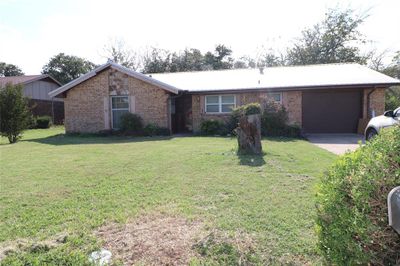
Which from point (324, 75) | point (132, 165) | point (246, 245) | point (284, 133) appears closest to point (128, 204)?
point (246, 245)

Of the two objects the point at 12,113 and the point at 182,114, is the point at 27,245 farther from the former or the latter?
the point at 182,114

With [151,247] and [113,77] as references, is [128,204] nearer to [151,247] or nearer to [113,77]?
[151,247]

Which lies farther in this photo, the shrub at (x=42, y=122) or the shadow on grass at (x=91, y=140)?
the shrub at (x=42, y=122)

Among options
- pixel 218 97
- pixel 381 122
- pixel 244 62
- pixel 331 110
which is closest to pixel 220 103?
pixel 218 97

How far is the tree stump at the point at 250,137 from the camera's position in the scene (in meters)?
9.16

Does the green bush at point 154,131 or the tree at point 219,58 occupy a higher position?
the tree at point 219,58

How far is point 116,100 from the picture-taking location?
1797 cm

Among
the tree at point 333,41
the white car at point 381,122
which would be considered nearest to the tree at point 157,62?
the tree at point 333,41

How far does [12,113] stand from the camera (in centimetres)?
1442

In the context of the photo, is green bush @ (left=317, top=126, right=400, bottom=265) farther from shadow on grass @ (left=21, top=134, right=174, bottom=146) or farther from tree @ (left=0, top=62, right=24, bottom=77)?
tree @ (left=0, top=62, right=24, bottom=77)

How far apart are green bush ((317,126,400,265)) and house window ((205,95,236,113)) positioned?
1532 cm

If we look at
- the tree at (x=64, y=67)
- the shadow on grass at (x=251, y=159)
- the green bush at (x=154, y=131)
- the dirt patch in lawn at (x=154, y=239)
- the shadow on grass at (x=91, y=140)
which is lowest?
the dirt patch in lawn at (x=154, y=239)

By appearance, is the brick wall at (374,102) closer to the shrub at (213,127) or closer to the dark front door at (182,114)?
the shrub at (213,127)

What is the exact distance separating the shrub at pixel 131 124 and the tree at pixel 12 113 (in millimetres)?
4700
